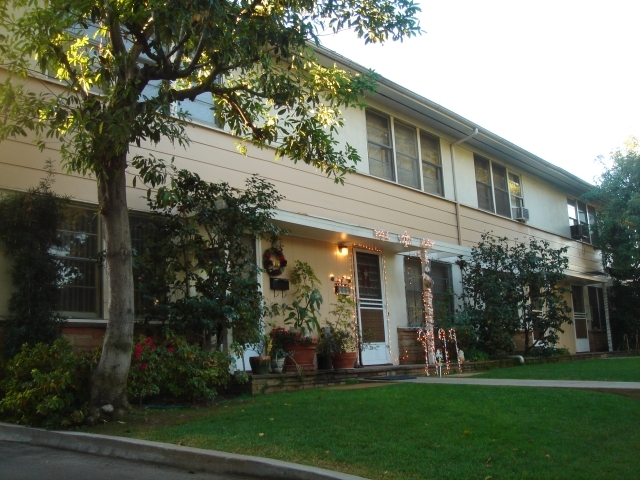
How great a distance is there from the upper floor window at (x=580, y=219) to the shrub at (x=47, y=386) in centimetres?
2044

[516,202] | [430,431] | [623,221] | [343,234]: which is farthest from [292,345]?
[623,221]

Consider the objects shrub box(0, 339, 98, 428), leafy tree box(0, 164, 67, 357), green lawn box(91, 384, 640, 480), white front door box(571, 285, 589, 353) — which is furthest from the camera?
white front door box(571, 285, 589, 353)

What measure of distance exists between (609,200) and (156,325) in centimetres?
1791

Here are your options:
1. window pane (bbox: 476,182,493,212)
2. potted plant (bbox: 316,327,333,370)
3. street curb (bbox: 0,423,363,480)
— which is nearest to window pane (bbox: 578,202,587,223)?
window pane (bbox: 476,182,493,212)

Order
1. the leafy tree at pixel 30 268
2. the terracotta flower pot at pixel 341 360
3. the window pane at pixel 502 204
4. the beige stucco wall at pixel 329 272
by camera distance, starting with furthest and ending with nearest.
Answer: the window pane at pixel 502 204, the beige stucco wall at pixel 329 272, the terracotta flower pot at pixel 341 360, the leafy tree at pixel 30 268

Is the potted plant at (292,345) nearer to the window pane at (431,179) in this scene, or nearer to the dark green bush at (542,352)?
the window pane at (431,179)

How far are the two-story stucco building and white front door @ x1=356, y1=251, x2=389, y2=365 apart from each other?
0.02 metres

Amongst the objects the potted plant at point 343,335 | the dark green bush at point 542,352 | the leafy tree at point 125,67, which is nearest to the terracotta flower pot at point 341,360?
the potted plant at point 343,335

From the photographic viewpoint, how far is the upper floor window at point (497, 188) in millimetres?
20125

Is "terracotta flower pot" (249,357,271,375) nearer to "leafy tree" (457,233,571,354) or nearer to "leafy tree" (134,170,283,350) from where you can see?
"leafy tree" (134,170,283,350)

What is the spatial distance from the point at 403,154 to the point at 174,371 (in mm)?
9778

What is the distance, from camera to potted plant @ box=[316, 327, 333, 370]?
12.9 m

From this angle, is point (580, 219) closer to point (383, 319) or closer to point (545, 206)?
point (545, 206)

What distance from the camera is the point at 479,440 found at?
6.39 meters
